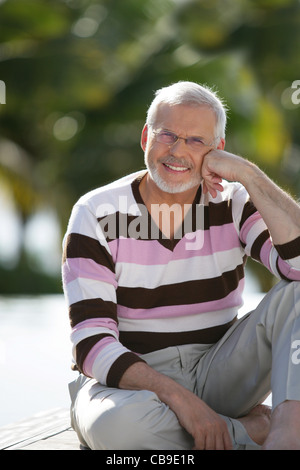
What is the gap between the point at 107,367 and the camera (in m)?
2.74

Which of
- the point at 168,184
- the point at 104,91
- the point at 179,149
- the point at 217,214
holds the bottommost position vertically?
the point at 217,214

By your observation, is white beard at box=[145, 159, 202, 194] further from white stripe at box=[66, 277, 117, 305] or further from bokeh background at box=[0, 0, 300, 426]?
bokeh background at box=[0, 0, 300, 426]

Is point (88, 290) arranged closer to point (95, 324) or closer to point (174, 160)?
point (95, 324)

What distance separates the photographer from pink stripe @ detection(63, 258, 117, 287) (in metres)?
2.85

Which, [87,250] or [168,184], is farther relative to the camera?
[168,184]

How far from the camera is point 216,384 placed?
302 centimetres

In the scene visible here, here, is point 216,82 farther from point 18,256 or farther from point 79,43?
point 18,256

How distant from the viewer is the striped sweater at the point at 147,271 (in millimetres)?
2809

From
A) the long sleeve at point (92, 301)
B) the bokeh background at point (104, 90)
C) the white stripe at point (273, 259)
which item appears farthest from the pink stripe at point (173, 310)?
the bokeh background at point (104, 90)

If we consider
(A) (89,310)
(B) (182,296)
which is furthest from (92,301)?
(B) (182,296)

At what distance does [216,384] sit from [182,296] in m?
0.35

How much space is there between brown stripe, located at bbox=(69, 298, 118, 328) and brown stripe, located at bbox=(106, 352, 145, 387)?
0.17 m

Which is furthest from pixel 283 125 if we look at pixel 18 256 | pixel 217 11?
pixel 18 256
